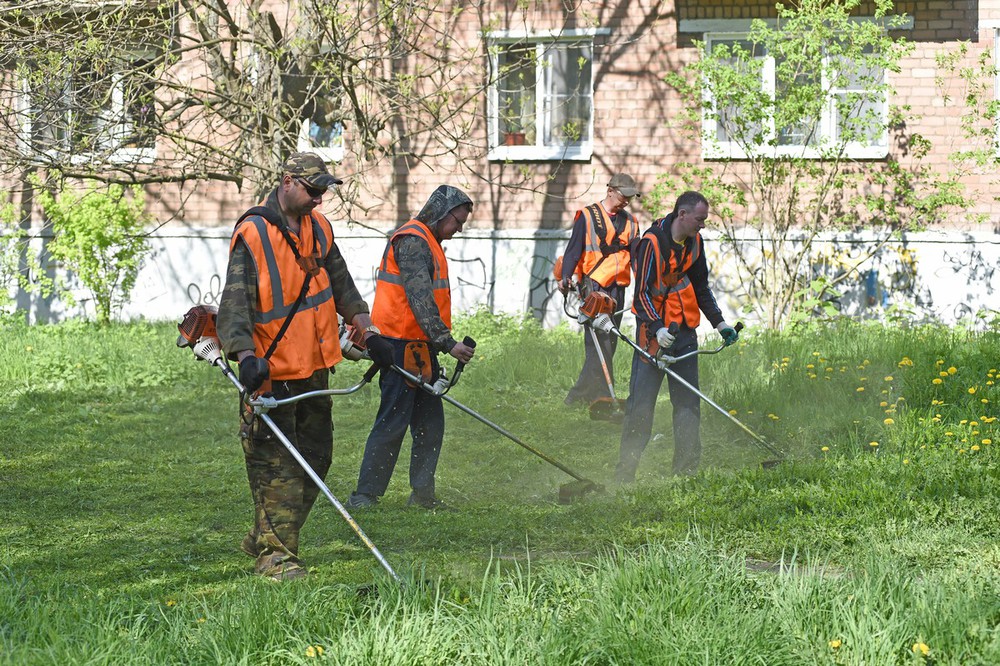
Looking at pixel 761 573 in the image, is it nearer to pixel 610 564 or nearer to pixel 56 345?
pixel 610 564

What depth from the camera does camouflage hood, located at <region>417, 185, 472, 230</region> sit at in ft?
24.3

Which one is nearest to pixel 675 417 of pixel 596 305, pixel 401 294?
pixel 596 305

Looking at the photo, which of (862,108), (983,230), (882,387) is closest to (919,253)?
(983,230)

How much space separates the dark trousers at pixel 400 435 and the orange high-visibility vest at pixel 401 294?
0.24 m

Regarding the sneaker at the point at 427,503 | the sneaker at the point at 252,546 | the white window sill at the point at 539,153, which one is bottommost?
the sneaker at the point at 427,503

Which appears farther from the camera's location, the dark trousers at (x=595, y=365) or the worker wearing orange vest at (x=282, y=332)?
the dark trousers at (x=595, y=365)

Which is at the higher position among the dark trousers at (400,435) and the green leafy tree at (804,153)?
the green leafy tree at (804,153)

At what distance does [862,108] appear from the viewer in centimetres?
1573

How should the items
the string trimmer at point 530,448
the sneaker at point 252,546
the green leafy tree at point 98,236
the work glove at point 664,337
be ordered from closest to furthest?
1. the sneaker at point 252,546
2. the string trimmer at point 530,448
3. the work glove at point 664,337
4. the green leafy tree at point 98,236

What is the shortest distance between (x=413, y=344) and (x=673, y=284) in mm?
1683

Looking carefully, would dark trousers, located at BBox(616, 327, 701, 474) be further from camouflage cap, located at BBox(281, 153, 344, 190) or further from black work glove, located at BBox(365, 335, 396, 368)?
camouflage cap, located at BBox(281, 153, 344, 190)

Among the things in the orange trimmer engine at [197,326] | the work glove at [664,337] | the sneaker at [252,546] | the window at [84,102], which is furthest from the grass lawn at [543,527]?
the window at [84,102]

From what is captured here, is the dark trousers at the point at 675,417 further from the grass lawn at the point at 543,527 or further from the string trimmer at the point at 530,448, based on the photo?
the string trimmer at the point at 530,448

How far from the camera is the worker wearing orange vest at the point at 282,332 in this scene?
5.68m
